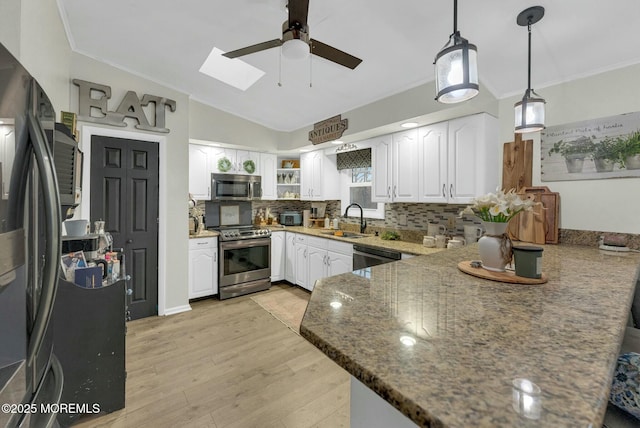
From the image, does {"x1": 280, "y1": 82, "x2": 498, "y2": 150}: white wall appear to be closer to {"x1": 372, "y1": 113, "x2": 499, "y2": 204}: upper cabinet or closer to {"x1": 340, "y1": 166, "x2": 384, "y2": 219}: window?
{"x1": 372, "y1": 113, "x2": 499, "y2": 204}: upper cabinet

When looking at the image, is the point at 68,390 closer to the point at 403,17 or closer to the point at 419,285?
the point at 419,285

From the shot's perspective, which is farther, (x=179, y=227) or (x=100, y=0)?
(x=179, y=227)

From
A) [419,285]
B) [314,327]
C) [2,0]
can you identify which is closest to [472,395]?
[314,327]

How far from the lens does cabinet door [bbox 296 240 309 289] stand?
4.02 m

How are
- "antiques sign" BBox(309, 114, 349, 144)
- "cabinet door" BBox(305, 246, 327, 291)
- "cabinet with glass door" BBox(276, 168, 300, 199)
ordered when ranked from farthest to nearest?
"cabinet with glass door" BBox(276, 168, 300, 199) < "cabinet door" BBox(305, 246, 327, 291) < "antiques sign" BBox(309, 114, 349, 144)

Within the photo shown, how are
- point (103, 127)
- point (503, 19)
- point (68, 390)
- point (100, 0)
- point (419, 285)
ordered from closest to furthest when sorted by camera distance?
point (419, 285) < point (68, 390) < point (503, 19) < point (100, 0) < point (103, 127)

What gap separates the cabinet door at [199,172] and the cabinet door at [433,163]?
2900 mm

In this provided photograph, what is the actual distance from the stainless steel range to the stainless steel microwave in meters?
0.54

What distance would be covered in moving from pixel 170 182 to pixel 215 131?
1.02 metres

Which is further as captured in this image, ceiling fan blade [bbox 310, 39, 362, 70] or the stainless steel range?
the stainless steel range

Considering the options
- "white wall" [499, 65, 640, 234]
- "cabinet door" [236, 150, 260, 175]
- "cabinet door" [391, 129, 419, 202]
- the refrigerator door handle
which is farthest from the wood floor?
"white wall" [499, 65, 640, 234]

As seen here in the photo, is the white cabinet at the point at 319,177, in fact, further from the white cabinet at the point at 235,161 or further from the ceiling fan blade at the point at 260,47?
the ceiling fan blade at the point at 260,47

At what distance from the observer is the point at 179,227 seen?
11.1 ft

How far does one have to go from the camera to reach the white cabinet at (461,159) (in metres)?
2.56
